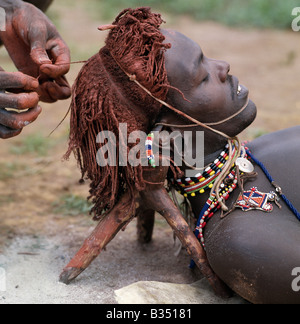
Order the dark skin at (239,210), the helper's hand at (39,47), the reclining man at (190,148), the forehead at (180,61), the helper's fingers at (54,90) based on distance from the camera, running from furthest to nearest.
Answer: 1. the helper's fingers at (54,90)
2. the helper's hand at (39,47)
3. the forehead at (180,61)
4. the reclining man at (190,148)
5. the dark skin at (239,210)

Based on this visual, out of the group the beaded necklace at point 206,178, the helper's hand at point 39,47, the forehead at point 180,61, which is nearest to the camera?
the forehead at point 180,61

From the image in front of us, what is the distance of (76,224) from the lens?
3.06 meters

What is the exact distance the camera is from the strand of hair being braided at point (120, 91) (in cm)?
207

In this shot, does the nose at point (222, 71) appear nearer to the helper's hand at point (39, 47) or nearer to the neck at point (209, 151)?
the neck at point (209, 151)

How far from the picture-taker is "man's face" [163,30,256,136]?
83.7 inches

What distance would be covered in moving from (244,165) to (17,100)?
1077 millimetres

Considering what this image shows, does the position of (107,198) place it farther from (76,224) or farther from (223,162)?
(76,224)

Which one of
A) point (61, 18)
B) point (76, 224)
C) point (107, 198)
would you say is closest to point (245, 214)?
point (107, 198)

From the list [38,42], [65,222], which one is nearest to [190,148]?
[38,42]

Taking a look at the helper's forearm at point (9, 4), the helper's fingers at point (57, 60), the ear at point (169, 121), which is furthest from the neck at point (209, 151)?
the helper's forearm at point (9, 4)

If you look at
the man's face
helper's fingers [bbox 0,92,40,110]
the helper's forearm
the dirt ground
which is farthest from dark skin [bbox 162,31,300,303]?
the helper's forearm

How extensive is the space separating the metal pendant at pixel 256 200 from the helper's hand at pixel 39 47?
1.06m

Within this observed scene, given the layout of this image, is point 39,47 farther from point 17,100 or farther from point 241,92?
point 241,92

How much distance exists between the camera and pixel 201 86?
215 cm
